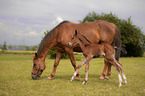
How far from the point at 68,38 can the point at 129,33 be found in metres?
27.2

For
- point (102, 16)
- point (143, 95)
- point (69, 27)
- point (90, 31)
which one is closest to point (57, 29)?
point (69, 27)

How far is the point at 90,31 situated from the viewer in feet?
24.6

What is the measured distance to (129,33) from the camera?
102 feet

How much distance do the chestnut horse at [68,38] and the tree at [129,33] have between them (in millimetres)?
23093

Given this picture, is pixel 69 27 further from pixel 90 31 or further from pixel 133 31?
pixel 133 31

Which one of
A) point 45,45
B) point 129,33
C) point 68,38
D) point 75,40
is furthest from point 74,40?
point 129,33

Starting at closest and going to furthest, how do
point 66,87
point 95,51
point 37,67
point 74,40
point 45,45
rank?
point 66,87 → point 95,51 → point 74,40 → point 37,67 → point 45,45

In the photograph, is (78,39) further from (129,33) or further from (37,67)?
(129,33)

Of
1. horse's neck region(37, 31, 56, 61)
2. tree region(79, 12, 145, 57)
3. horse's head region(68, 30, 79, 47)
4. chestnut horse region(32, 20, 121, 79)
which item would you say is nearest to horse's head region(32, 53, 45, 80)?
chestnut horse region(32, 20, 121, 79)

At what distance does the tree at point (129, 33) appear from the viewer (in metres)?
30.2

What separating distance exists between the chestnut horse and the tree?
2309 cm

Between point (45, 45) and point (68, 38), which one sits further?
point (45, 45)

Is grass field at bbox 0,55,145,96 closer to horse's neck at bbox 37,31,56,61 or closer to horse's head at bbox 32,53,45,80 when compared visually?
horse's head at bbox 32,53,45,80

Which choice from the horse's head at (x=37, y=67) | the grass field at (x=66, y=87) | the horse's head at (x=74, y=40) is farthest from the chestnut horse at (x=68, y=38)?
the grass field at (x=66, y=87)
